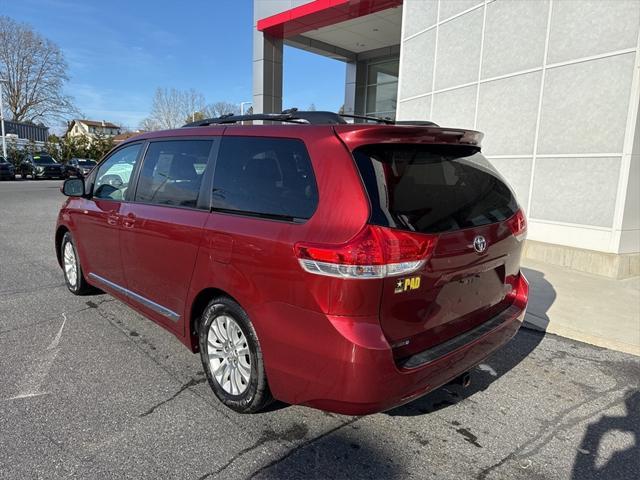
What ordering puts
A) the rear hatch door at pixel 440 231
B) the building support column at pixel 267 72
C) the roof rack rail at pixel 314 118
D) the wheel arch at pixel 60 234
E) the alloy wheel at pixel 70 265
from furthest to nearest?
the building support column at pixel 267 72, the wheel arch at pixel 60 234, the alloy wheel at pixel 70 265, the roof rack rail at pixel 314 118, the rear hatch door at pixel 440 231

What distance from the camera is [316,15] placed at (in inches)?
578

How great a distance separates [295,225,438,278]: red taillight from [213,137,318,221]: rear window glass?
30cm

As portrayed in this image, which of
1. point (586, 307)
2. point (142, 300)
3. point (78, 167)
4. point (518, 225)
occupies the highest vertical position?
point (518, 225)

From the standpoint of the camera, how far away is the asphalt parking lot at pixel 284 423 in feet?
8.03

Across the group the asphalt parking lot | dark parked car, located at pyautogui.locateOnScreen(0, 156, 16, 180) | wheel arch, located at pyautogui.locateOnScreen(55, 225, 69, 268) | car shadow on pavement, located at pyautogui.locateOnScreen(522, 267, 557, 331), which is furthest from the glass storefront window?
dark parked car, located at pyautogui.locateOnScreen(0, 156, 16, 180)

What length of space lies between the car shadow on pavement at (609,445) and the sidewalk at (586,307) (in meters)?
1.35

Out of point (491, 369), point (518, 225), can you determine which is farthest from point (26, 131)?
point (518, 225)

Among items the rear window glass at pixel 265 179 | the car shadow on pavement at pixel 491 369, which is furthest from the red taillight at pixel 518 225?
the rear window glass at pixel 265 179

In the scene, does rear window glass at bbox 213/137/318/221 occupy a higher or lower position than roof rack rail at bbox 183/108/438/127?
lower

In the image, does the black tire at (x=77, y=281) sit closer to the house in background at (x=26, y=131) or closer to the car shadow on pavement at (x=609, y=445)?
the car shadow on pavement at (x=609, y=445)

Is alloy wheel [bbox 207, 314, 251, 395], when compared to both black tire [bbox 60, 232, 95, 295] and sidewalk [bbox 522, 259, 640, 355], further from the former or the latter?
sidewalk [bbox 522, 259, 640, 355]

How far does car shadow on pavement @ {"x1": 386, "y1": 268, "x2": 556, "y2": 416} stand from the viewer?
3068 millimetres

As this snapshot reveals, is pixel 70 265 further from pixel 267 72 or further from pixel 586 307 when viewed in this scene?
pixel 267 72

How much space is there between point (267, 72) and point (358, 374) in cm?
1641
